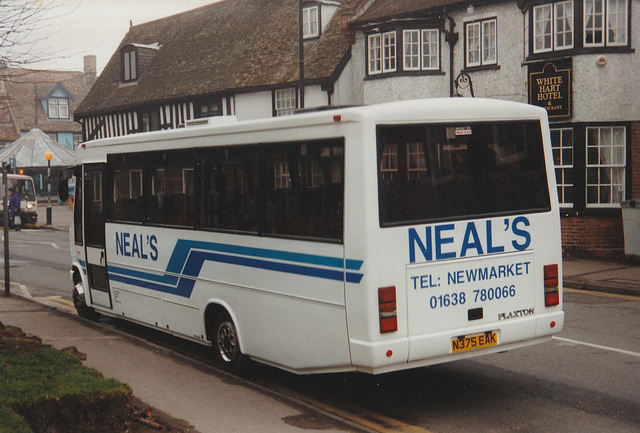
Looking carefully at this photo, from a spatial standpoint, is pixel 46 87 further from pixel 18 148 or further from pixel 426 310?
pixel 426 310

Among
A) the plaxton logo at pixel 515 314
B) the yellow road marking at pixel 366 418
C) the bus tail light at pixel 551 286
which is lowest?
the yellow road marking at pixel 366 418

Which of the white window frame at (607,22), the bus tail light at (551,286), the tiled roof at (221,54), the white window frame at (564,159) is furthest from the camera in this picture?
the tiled roof at (221,54)

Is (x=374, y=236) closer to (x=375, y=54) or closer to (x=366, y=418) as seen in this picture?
(x=366, y=418)

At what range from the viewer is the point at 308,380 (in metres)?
8.56

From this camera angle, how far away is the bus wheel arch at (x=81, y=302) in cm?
1253

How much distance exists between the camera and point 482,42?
23094mm

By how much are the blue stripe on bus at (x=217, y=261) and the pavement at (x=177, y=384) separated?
0.82 meters

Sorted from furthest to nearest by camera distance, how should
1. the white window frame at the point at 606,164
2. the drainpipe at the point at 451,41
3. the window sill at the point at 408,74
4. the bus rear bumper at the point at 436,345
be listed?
the window sill at the point at 408,74 < the drainpipe at the point at 451,41 < the white window frame at the point at 606,164 < the bus rear bumper at the point at 436,345

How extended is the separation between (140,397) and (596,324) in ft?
21.9

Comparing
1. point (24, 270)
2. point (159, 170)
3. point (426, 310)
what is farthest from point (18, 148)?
point (426, 310)

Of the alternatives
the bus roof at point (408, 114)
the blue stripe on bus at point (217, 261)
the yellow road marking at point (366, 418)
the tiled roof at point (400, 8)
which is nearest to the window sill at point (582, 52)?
the tiled roof at point (400, 8)

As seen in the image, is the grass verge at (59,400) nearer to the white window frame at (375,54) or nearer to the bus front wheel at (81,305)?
the bus front wheel at (81,305)

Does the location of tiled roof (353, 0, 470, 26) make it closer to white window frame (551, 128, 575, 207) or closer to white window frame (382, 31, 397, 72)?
white window frame (382, 31, 397, 72)

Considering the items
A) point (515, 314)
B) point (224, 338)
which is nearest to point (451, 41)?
point (224, 338)
